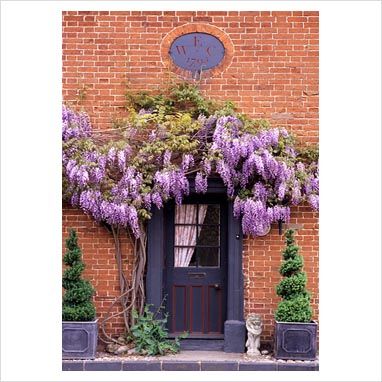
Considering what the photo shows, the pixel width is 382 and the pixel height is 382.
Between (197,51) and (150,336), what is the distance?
11.7ft

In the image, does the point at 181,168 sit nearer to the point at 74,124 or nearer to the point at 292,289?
the point at 74,124

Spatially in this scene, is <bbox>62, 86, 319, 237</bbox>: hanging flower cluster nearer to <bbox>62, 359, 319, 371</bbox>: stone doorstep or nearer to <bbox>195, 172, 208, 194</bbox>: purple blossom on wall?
<bbox>195, 172, 208, 194</bbox>: purple blossom on wall

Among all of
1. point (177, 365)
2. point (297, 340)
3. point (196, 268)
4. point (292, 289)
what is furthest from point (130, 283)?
point (297, 340)

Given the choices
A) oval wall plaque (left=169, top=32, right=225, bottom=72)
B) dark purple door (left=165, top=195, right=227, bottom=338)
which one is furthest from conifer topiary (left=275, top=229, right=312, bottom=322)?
oval wall plaque (left=169, top=32, right=225, bottom=72)

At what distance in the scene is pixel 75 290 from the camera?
23.8 feet

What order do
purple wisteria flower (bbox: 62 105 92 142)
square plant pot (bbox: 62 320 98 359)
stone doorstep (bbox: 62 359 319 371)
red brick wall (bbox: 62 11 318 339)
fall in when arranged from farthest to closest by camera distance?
red brick wall (bbox: 62 11 318 339) < purple wisteria flower (bbox: 62 105 92 142) < square plant pot (bbox: 62 320 98 359) < stone doorstep (bbox: 62 359 319 371)

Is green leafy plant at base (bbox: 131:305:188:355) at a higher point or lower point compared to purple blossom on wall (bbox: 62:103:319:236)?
lower

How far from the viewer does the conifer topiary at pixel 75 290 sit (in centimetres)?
722

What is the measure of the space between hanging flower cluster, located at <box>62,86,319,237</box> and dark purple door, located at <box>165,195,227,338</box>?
19.7 inches

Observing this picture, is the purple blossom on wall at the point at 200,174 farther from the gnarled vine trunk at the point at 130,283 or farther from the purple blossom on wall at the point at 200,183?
the gnarled vine trunk at the point at 130,283

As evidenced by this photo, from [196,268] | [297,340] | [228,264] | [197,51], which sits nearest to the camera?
[297,340]

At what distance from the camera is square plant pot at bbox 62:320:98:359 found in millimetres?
7195

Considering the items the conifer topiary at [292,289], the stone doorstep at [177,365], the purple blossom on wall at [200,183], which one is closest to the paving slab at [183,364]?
the stone doorstep at [177,365]

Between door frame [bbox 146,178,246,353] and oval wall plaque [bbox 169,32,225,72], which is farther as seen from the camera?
oval wall plaque [bbox 169,32,225,72]
